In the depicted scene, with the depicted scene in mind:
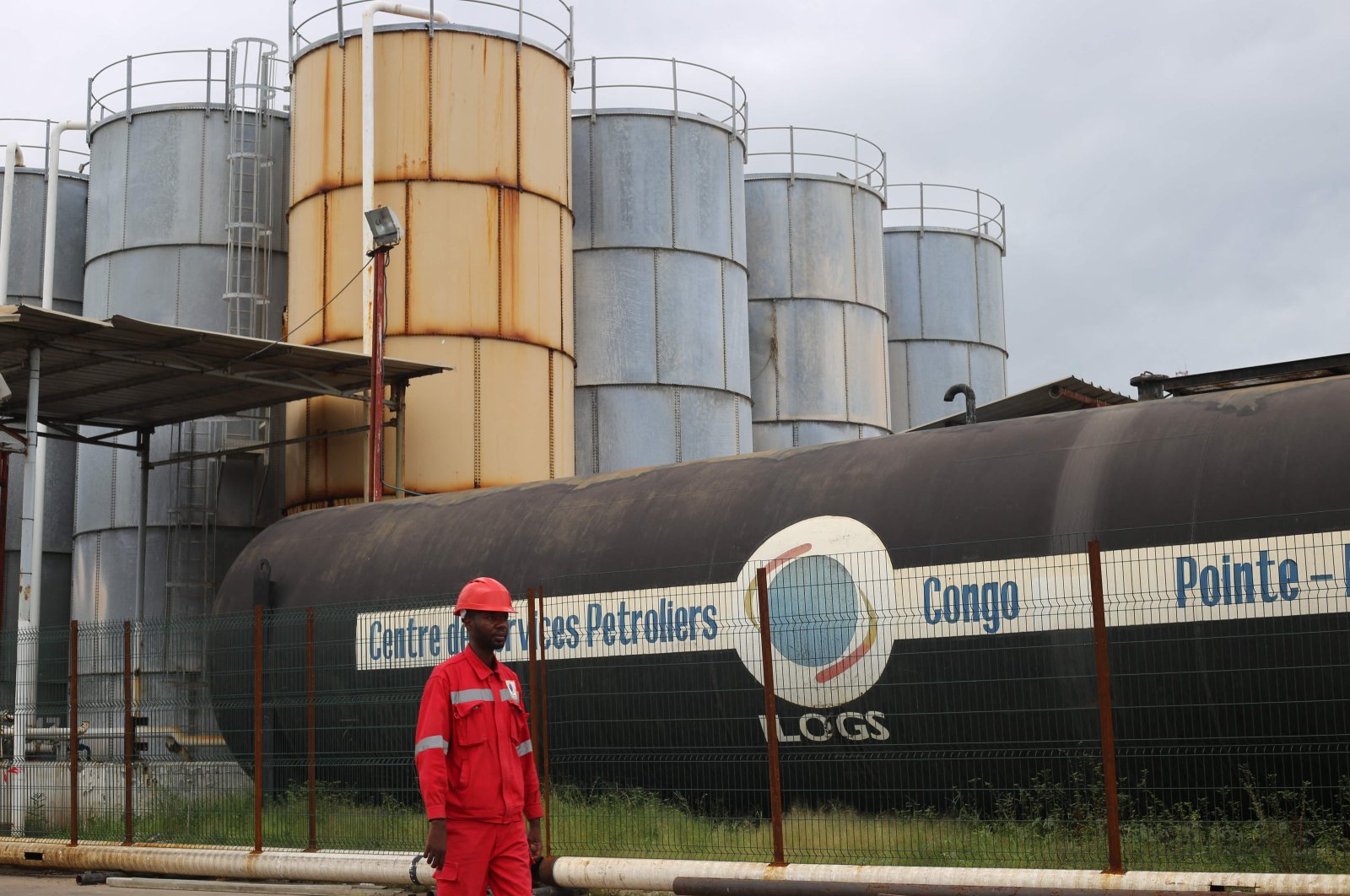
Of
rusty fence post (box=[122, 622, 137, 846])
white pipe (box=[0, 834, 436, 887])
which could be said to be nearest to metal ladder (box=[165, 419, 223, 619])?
white pipe (box=[0, 834, 436, 887])

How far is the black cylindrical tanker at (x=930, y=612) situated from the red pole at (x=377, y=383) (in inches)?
256

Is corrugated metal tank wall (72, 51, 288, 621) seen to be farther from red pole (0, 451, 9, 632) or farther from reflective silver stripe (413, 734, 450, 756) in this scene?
reflective silver stripe (413, 734, 450, 756)

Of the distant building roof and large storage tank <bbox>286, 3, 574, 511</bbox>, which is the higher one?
large storage tank <bbox>286, 3, 574, 511</bbox>

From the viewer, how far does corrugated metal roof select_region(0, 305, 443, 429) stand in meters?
19.6

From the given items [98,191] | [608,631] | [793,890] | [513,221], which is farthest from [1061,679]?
[98,191]

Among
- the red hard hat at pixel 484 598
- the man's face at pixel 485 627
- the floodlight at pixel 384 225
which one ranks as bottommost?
the man's face at pixel 485 627

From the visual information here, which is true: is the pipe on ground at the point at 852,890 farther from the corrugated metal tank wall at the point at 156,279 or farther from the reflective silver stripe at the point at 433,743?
the corrugated metal tank wall at the point at 156,279

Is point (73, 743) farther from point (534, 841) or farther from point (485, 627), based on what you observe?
point (485, 627)

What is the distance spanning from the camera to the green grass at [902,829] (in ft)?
30.0

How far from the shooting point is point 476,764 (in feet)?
22.8

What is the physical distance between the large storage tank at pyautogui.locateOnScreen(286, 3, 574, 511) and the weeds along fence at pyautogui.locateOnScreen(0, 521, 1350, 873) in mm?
9726

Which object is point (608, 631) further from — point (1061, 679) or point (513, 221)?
point (513, 221)

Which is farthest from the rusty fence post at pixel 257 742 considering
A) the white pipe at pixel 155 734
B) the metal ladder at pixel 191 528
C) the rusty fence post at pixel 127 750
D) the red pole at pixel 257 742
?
the metal ladder at pixel 191 528

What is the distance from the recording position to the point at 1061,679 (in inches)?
412
